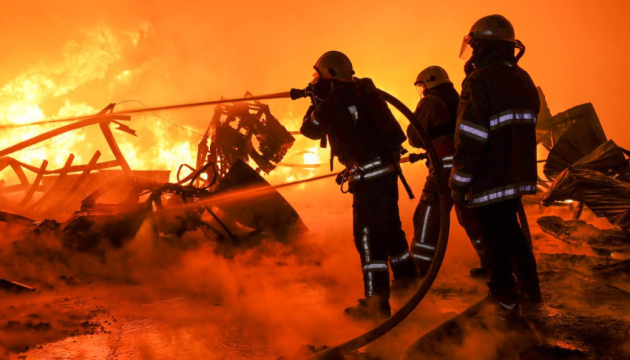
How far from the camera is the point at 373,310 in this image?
11.2ft

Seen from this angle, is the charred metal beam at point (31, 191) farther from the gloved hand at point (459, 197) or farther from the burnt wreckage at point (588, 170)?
the burnt wreckage at point (588, 170)

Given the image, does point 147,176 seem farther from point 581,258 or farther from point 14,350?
point 581,258

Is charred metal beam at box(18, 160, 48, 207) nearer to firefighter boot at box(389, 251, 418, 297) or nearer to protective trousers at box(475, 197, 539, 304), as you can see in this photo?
firefighter boot at box(389, 251, 418, 297)

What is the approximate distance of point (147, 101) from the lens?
16.2 metres

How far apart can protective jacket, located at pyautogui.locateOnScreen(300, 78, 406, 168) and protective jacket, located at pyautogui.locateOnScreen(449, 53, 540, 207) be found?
2.11 ft

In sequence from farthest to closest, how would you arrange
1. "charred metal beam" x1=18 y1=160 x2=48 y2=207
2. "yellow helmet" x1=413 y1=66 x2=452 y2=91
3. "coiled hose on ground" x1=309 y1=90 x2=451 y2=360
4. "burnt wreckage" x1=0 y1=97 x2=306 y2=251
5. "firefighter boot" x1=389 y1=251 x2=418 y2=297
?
"charred metal beam" x1=18 y1=160 x2=48 y2=207
"burnt wreckage" x1=0 y1=97 x2=306 y2=251
"yellow helmet" x1=413 y1=66 x2=452 y2=91
"firefighter boot" x1=389 y1=251 x2=418 y2=297
"coiled hose on ground" x1=309 y1=90 x2=451 y2=360


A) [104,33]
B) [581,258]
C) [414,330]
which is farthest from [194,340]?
[104,33]

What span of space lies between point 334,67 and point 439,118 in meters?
1.43

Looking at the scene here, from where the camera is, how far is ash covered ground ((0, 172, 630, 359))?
9.73 feet

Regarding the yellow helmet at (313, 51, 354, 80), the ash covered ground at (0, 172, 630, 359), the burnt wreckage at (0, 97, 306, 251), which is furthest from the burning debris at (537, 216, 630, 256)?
the yellow helmet at (313, 51, 354, 80)

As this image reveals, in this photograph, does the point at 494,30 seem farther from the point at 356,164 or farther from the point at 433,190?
the point at 433,190

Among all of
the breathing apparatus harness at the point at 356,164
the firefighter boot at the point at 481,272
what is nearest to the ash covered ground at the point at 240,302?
the firefighter boot at the point at 481,272

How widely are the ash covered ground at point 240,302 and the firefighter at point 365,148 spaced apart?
0.35 meters

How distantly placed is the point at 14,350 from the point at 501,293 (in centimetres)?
328
